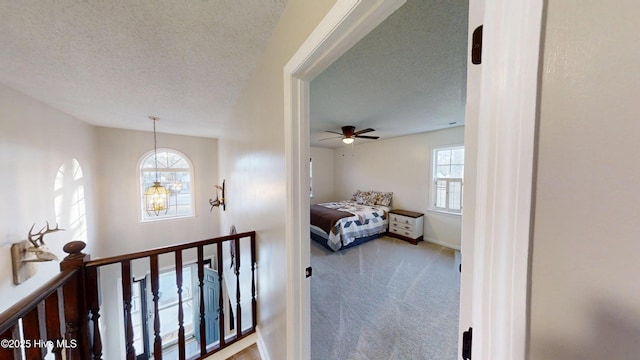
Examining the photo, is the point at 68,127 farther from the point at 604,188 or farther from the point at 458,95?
the point at 458,95

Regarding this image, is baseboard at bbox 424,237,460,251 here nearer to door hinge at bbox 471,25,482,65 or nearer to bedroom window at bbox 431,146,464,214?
bedroom window at bbox 431,146,464,214

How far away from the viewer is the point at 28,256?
1998 millimetres

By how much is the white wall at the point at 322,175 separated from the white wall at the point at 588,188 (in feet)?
19.3

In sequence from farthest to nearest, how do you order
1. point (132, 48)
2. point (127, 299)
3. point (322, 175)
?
point (322, 175)
point (132, 48)
point (127, 299)

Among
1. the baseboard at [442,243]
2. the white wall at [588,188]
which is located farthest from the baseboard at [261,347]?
the baseboard at [442,243]

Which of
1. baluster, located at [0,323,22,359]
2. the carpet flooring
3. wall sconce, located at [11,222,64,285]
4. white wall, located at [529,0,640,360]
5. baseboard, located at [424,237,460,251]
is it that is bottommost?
the carpet flooring

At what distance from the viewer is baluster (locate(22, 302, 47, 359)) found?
2.76 feet

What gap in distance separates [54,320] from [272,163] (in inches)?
53.1

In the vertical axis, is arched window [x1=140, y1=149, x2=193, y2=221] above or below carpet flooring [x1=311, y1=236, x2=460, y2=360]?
above

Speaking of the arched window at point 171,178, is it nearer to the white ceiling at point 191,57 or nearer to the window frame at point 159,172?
the window frame at point 159,172

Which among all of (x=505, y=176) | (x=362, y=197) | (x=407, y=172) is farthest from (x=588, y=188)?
(x=362, y=197)

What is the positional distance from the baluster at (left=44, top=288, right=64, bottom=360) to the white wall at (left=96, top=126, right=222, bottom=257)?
10.8ft

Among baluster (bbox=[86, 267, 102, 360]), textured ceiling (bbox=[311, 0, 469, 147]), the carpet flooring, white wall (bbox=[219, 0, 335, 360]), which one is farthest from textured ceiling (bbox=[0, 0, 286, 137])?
the carpet flooring

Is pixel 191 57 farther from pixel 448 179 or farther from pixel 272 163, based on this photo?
pixel 448 179
